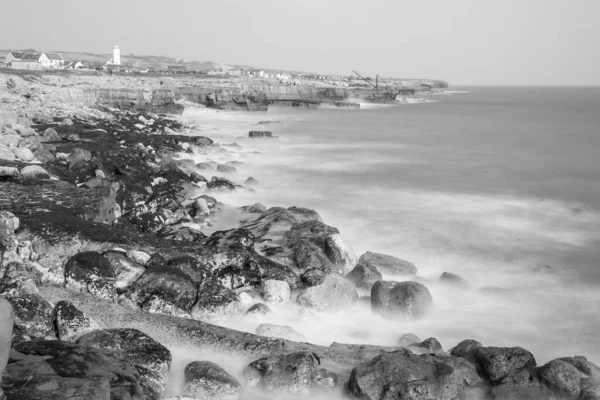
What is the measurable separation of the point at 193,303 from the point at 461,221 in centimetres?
871

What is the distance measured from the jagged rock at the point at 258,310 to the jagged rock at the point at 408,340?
1.92m

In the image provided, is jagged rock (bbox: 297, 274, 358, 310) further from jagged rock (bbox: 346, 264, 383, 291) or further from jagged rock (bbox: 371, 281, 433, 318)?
jagged rock (bbox: 346, 264, 383, 291)

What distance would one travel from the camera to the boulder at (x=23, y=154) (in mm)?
12703

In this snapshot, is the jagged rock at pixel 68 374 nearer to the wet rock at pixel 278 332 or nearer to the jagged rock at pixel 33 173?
the wet rock at pixel 278 332

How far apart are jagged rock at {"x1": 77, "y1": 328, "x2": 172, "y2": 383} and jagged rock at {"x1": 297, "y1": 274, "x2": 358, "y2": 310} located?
2.70 metres

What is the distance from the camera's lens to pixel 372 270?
29.0 ft

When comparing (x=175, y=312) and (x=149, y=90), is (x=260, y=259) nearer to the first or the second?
(x=175, y=312)

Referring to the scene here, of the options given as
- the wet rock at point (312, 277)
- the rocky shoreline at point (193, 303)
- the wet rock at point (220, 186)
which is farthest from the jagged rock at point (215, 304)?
the wet rock at point (220, 186)

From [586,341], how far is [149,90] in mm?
37987

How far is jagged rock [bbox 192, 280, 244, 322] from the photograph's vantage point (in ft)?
23.0

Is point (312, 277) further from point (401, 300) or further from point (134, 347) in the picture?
point (134, 347)

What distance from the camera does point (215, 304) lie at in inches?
280

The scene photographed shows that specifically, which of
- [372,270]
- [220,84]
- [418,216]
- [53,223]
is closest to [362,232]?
[418,216]

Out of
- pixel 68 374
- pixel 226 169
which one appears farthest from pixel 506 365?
pixel 226 169
